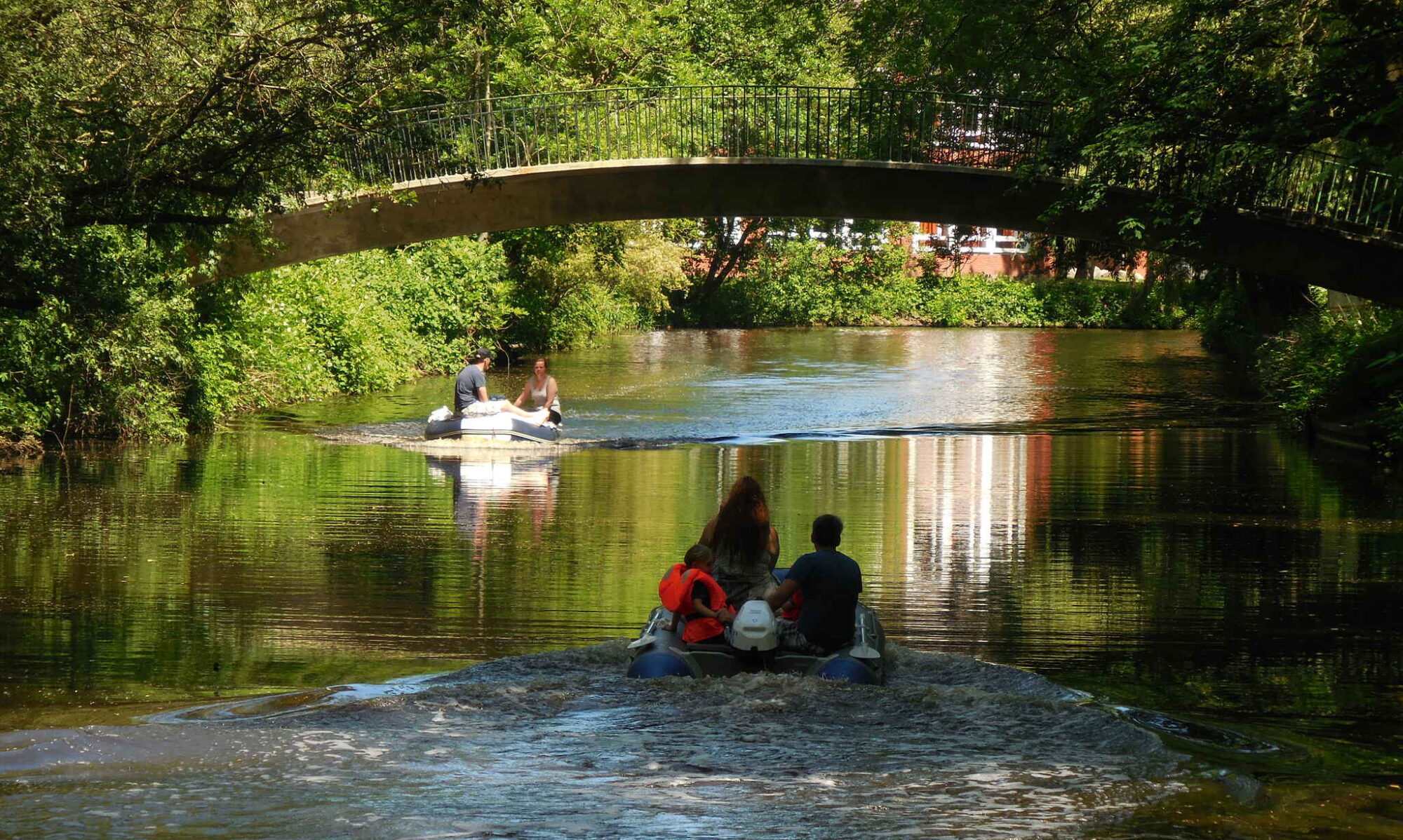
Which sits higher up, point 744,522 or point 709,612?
point 744,522

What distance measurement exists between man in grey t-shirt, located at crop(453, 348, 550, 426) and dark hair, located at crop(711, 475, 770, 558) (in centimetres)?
1400

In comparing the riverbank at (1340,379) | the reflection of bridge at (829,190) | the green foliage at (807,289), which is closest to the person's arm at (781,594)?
the riverbank at (1340,379)

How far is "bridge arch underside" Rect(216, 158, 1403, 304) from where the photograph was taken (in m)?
24.4

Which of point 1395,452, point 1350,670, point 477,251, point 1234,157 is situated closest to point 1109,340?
point 477,251

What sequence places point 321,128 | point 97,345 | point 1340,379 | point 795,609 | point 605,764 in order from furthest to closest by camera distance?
point 1340,379 → point 97,345 → point 321,128 → point 795,609 → point 605,764

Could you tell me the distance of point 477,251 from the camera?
3928 centimetres

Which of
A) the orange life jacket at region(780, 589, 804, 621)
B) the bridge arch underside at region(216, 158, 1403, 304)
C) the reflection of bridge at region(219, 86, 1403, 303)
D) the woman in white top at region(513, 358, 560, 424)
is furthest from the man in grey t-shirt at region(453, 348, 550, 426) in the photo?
the orange life jacket at region(780, 589, 804, 621)

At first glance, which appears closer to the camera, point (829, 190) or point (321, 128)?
point (321, 128)

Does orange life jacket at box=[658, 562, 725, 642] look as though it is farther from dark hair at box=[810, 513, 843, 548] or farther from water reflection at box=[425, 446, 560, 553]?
water reflection at box=[425, 446, 560, 553]

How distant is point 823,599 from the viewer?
870 centimetres

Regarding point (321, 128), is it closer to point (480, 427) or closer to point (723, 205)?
point (480, 427)

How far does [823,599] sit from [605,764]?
7.01ft

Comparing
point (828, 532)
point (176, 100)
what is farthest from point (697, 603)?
point (176, 100)

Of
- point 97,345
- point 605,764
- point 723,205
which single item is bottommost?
point 605,764
